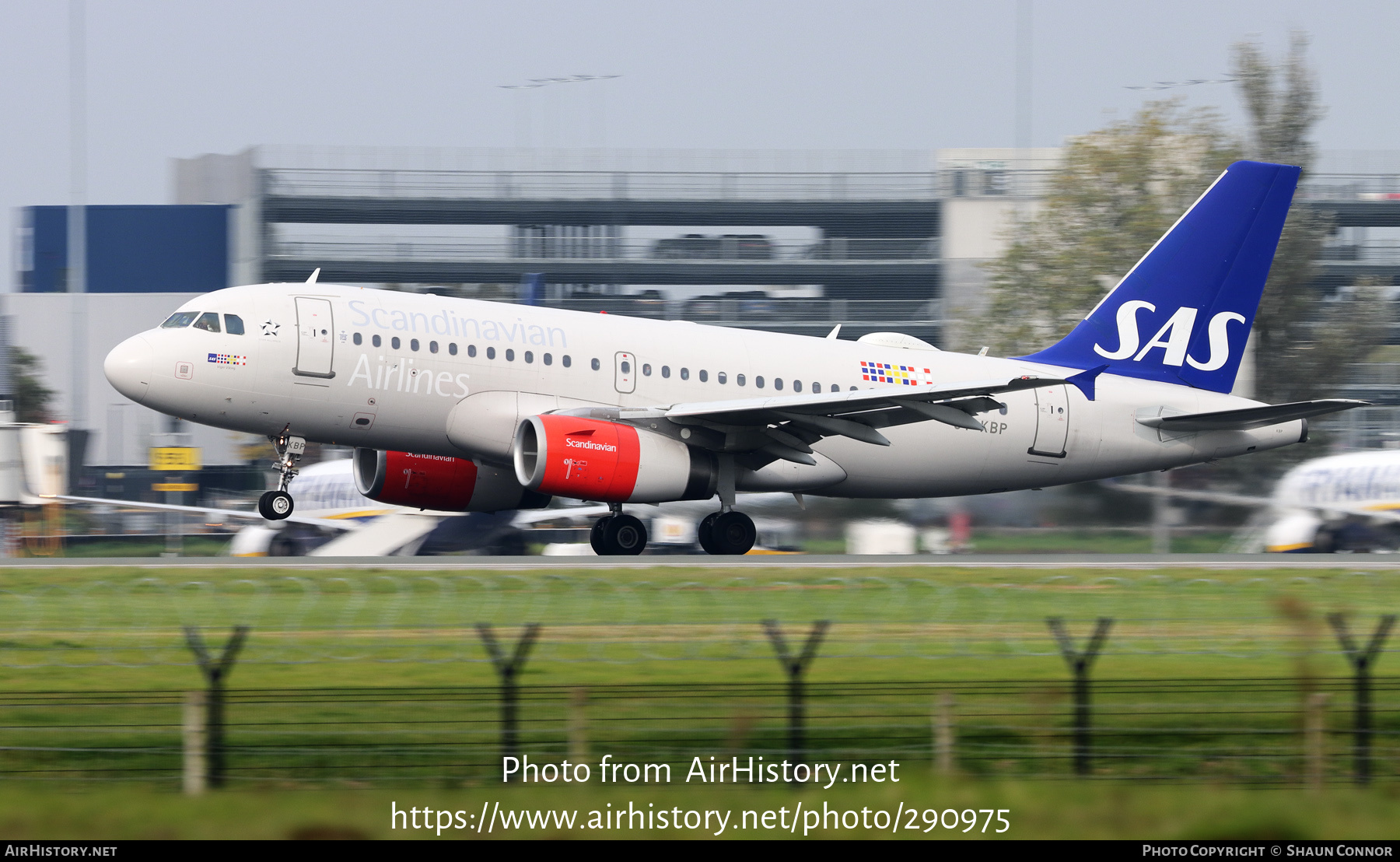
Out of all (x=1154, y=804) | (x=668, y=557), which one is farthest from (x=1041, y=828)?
(x=668, y=557)

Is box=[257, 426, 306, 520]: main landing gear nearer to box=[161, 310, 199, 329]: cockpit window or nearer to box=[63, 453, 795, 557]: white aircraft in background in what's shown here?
box=[161, 310, 199, 329]: cockpit window

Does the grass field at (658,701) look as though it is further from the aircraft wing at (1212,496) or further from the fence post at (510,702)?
the aircraft wing at (1212,496)

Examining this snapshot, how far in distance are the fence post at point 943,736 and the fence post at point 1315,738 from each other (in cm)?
227

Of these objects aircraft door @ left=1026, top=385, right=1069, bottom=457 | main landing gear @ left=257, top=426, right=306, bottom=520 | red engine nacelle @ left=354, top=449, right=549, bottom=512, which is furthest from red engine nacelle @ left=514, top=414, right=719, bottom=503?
aircraft door @ left=1026, top=385, right=1069, bottom=457

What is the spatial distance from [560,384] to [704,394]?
8.89 feet

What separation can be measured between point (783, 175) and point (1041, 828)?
74858mm

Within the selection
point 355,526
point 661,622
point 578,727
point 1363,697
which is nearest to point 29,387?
point 355,526

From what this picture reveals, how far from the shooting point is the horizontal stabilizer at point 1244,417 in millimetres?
25016

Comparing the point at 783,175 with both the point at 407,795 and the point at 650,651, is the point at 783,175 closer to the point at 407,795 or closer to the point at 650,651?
the point at 650,651

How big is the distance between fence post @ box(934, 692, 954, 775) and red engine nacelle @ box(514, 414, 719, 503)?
43.4 ft

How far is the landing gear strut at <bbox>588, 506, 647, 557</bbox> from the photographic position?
25.3 m

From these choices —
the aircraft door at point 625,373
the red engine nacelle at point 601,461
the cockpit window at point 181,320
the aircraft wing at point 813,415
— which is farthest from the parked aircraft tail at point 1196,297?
the cockpit window at point 181,320

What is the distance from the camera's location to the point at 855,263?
8006 centimetres

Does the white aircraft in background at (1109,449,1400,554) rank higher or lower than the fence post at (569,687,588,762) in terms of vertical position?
lower
